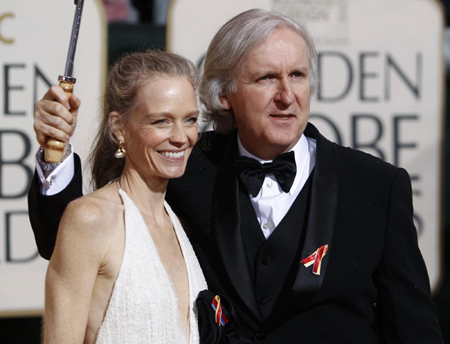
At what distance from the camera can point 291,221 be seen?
1.99 m

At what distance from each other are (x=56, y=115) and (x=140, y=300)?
0.56 metres

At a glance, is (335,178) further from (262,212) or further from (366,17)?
(366,17)

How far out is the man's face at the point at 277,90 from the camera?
6.72ft

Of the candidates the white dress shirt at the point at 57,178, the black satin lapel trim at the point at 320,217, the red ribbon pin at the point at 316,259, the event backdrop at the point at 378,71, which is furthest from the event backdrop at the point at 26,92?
the red ribbon pin at the point at 316,259

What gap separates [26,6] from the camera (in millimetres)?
3432

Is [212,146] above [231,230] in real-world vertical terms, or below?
above

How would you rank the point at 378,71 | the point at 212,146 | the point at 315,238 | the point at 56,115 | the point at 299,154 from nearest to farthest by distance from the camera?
the point at 56,115 < the point at 315,238 < the point at 299,154 < the point at 212,146 < the point at 378,71

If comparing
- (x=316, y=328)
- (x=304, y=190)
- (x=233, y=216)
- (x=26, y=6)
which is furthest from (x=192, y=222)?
(x=26, y=6)

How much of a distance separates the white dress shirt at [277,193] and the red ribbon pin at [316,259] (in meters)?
0.17

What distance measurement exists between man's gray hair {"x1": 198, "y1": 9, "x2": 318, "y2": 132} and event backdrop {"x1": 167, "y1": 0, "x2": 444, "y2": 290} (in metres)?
A: 1.36

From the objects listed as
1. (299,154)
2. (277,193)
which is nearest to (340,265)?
(277,193)

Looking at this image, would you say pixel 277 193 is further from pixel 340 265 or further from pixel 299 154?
pixel 340 265

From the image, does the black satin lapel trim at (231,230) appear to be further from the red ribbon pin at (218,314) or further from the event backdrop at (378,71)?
the event backdrop at (378,71)

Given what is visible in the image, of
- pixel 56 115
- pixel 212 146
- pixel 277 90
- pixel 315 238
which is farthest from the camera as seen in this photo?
pixel 212 146
